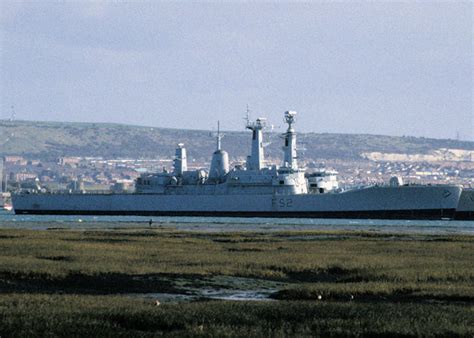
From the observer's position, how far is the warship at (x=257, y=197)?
112m

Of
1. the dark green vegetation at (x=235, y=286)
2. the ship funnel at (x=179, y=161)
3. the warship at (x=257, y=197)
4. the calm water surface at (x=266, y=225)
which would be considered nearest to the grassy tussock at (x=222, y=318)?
the dark green vegetation at (x=235, y=286)

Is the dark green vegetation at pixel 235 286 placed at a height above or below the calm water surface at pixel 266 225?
above

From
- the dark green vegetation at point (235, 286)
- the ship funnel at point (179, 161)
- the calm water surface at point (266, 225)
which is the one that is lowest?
the calm water surface at point (266, 225)

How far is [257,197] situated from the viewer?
120m

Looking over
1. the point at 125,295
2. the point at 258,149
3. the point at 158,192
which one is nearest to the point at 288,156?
the point at 258,149

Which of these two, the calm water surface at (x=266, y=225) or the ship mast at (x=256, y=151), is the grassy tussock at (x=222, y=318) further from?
the ship mast at (x=256, y=151)

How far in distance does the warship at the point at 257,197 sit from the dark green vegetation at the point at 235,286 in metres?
57.6

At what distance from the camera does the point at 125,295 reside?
31.9 metres

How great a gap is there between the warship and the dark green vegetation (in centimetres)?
5759

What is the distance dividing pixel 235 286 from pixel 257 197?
8525 centimetres

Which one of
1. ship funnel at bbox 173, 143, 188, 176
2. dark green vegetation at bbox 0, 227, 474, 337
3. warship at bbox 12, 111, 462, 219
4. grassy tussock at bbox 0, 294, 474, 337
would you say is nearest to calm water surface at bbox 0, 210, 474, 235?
warship at bbox 12, 111, 462, 219

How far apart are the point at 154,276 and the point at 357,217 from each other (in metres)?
79.6

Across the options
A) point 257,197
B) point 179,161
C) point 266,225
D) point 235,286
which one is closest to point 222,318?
point 235,286

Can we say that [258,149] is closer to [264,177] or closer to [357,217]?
[264,177]
